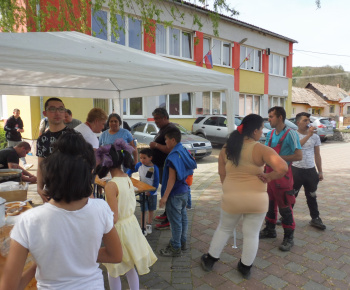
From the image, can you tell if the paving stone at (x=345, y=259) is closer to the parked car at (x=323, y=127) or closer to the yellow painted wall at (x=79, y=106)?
the yellow painted wall at (x=79, y=106)

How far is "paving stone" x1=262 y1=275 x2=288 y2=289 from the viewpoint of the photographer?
2643 millimetres

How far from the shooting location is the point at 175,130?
3.18 meters

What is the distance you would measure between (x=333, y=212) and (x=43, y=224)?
5.08 metres

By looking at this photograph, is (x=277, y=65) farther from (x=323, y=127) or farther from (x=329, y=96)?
(x=329, y=96)

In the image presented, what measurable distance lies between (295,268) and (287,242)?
0.44 m

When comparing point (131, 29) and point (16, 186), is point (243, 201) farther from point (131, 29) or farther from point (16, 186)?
point (131, 29)

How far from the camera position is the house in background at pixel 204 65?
36.1 ft

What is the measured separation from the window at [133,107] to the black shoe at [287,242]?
10.9 m

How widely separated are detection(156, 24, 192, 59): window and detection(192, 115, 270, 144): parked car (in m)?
4.05

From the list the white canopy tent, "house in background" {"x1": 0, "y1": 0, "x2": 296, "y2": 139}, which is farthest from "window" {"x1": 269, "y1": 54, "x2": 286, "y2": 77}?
the white canopy tent

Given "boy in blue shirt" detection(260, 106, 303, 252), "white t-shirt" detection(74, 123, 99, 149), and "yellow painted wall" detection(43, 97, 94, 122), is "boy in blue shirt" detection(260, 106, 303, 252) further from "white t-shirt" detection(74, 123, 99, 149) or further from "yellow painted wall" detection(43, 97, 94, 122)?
"yellow painted wall" detection(43, 97, 94, 122)

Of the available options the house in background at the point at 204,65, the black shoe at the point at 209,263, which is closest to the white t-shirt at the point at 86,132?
the black shoe at the point at 209,263

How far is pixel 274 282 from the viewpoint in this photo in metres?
2.71

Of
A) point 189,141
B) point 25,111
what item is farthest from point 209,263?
point 25,111
